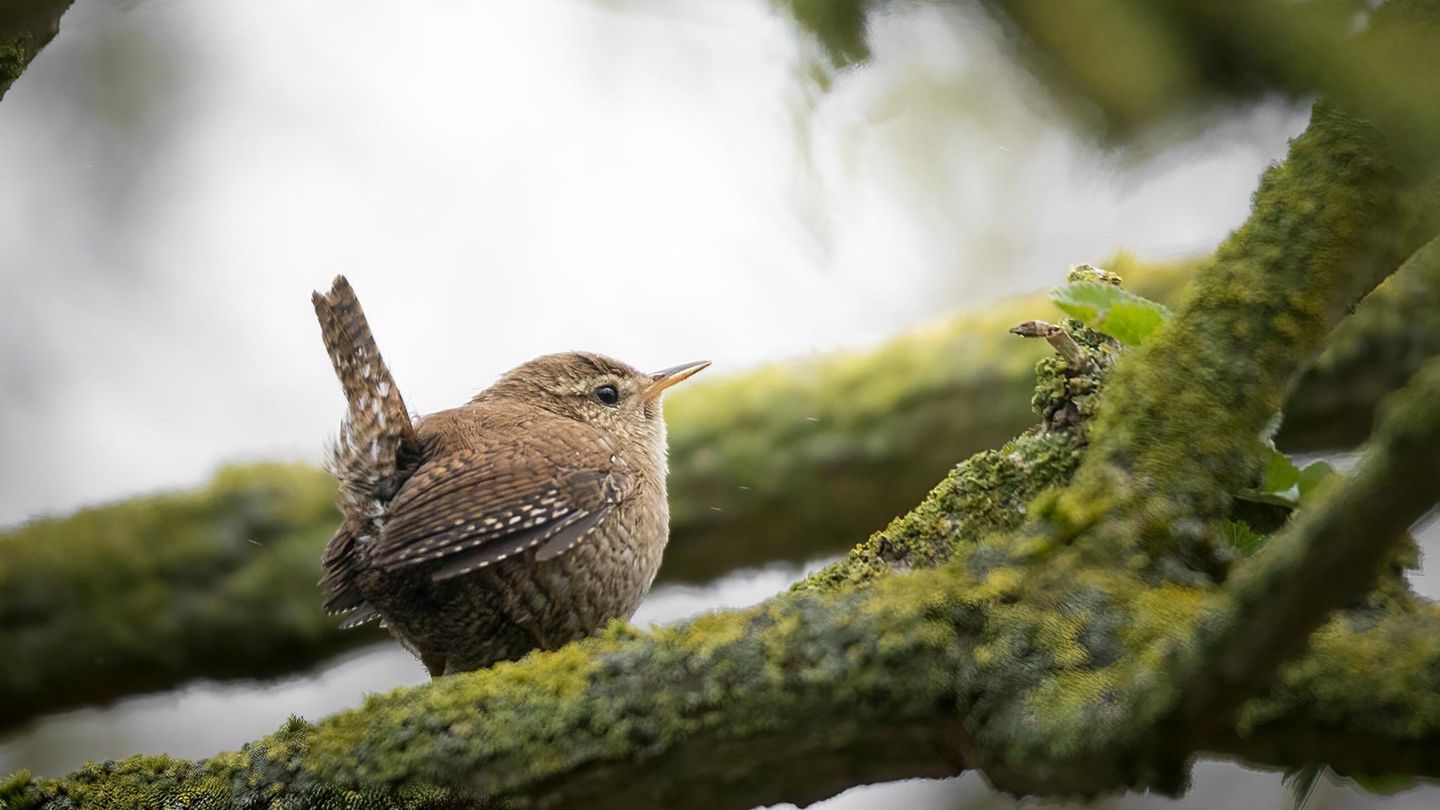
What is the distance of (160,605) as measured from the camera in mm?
3572

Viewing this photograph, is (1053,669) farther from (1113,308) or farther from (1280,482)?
(1113,308)

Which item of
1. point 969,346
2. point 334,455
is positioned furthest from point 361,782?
point 969,346

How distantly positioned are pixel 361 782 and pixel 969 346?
2.41m

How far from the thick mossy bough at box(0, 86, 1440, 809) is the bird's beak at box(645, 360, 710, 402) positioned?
65.8 inches

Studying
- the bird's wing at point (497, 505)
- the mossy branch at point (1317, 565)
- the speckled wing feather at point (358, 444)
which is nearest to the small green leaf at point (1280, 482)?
the mossy branch at point (1317, 565)

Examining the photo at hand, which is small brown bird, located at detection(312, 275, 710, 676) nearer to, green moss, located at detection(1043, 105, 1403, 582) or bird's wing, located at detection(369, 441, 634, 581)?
bird's wing, located at detection(369, 441, 634, 581)

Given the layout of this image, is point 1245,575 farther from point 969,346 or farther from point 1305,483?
point 969,346

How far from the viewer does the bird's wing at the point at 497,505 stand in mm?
2734

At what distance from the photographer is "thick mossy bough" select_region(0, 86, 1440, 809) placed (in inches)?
55.6

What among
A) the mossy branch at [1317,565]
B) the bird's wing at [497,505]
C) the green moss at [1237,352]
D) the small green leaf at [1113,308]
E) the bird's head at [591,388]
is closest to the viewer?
the mossy branch at [1317,565]

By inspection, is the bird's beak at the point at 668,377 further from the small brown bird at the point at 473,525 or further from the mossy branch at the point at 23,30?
the mossy branch at the point at 23,30

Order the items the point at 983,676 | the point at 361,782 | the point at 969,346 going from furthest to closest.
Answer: the point at 969,346 → the point at 361,782 → the point at 983,676

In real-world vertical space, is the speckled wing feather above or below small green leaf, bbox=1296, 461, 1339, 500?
above

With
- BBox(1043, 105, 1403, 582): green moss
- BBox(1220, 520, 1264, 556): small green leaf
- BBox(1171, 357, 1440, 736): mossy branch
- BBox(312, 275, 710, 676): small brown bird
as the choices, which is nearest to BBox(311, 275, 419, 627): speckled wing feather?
BBox(312, 275, 710, 676): small brown bird
